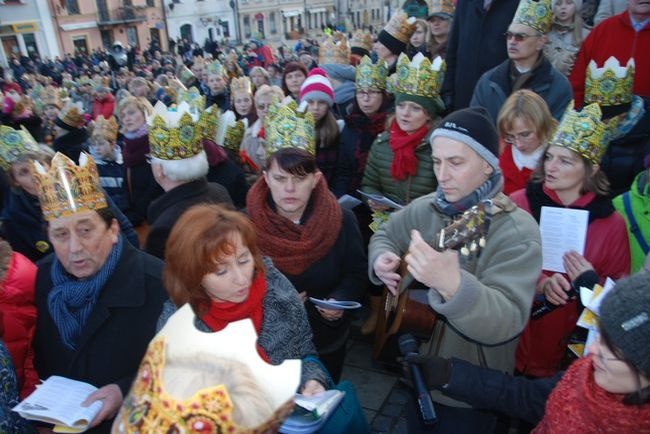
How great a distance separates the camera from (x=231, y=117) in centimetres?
575

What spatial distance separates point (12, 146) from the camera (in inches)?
166

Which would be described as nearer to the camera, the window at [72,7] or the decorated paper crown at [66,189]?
the decorated paper crown at [66,189]

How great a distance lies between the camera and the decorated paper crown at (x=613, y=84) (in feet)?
12.6

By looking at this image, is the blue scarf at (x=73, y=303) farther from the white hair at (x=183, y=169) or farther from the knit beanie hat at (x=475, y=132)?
the knit beanie hat at (x=475, y=132)

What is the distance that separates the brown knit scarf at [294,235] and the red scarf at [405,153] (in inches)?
42.0

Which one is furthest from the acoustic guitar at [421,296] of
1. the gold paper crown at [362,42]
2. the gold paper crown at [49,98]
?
the gold paper crown at [49,98]

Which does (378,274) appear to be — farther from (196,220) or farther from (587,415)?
(587,415)

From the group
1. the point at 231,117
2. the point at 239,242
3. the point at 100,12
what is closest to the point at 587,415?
the point at 239,242

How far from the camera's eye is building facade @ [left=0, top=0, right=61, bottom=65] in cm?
3341

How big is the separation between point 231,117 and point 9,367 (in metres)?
4.09

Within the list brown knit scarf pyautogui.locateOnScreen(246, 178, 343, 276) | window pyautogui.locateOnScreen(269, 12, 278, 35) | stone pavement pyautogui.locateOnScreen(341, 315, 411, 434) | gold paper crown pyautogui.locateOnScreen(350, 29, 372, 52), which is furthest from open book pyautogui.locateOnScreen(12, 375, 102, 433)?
window pyautogui.locateOnScreen(269, 12, 278, 35)

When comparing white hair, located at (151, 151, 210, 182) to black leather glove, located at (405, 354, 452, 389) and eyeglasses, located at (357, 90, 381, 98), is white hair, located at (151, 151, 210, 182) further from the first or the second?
black leather glove, located at (405, 354, 452, 389)

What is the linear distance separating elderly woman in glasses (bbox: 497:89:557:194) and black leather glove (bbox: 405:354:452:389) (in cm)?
195

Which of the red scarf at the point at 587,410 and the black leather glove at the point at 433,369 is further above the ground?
the red scarf at the point at 587,410
